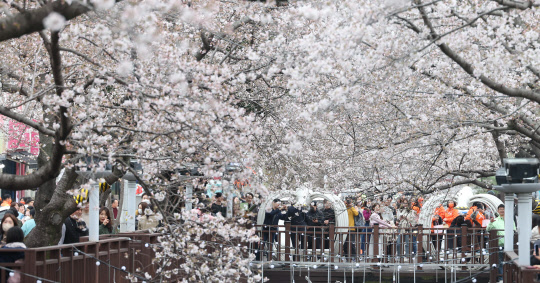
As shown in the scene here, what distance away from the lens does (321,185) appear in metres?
19.6

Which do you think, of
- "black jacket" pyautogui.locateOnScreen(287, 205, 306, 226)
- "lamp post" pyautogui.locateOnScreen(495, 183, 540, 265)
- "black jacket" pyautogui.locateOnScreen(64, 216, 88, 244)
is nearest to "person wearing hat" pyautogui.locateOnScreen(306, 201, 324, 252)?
"black jacket" pyautogui.locateOnScreen(287, 205, 306, 226)

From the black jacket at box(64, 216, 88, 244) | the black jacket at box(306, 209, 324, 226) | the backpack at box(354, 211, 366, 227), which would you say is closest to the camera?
the black jacket at box(64, 216, 88, 244)

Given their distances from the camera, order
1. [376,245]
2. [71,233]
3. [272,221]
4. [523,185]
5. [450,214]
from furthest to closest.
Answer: [450,214], [272,221], [376,245], [71,233], [523,185]

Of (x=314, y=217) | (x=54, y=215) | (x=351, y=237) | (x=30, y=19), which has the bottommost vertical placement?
(x=351, y=237)

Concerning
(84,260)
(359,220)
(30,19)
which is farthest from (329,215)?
(30,19)

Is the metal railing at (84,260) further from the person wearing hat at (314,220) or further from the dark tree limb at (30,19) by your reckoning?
the person wearing hat at (314,220)

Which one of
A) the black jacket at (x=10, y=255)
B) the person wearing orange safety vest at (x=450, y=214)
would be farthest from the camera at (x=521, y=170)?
the person wearing orange safety vest at (x=450, y=214)

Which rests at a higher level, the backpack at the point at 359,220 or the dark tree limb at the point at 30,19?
the dark tree limb at the point at 30,19

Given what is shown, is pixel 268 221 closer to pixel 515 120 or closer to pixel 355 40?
pixel 515 120

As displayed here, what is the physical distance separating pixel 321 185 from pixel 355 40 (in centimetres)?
1140

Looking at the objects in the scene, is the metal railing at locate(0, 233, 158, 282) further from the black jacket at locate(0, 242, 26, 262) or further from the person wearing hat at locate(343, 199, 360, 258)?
the person wearing hat at locate(343, 199, 360, 258)

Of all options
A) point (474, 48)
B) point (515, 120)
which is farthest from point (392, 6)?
point (515, 120)

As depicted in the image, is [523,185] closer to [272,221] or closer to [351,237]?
[351,237]

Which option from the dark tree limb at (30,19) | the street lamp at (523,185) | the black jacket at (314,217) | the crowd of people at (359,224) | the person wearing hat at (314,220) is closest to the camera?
the dark tree limb at (30,19)
